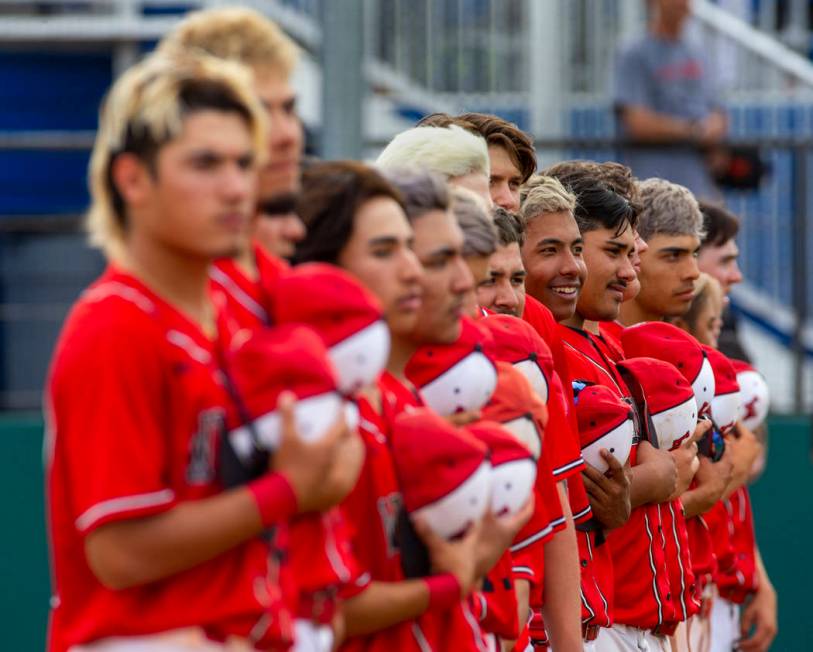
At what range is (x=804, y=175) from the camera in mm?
7719

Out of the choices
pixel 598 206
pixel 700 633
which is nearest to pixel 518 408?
pixel 598 206

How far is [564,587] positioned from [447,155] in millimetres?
999

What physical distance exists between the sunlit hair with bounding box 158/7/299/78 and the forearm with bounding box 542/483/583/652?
1461 millimetres

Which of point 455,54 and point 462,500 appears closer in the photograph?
point 462,500

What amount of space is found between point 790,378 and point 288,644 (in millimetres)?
5641

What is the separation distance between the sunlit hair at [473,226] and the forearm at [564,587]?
2.15ft

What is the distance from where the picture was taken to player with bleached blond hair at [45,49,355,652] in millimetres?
2328

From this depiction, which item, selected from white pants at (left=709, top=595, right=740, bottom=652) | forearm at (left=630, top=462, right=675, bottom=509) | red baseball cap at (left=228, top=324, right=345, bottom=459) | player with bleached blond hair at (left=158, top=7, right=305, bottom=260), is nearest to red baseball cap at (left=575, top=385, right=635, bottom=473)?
forearm at (left=630, top=462, right=675, bottom=509)

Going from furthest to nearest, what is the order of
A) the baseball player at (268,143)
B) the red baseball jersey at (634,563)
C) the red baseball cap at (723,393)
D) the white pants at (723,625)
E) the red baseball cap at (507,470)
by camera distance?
the white pants at (723,625) < the red baseball cap at (723,393) < the red baseball jersey at (634,563) < the red baseball cap at (507,470) < the baseball player at (268,143)

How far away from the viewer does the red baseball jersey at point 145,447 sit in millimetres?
2324

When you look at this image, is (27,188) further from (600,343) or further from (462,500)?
(462,500)

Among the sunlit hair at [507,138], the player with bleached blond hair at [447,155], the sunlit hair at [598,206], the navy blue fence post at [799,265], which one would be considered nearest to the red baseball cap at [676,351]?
the sunlit hair at [598,206]

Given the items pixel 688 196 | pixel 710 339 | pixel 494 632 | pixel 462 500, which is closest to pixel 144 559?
pixel 462 500

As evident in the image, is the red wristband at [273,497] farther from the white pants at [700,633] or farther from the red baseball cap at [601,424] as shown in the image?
the white pants at [700,633]
